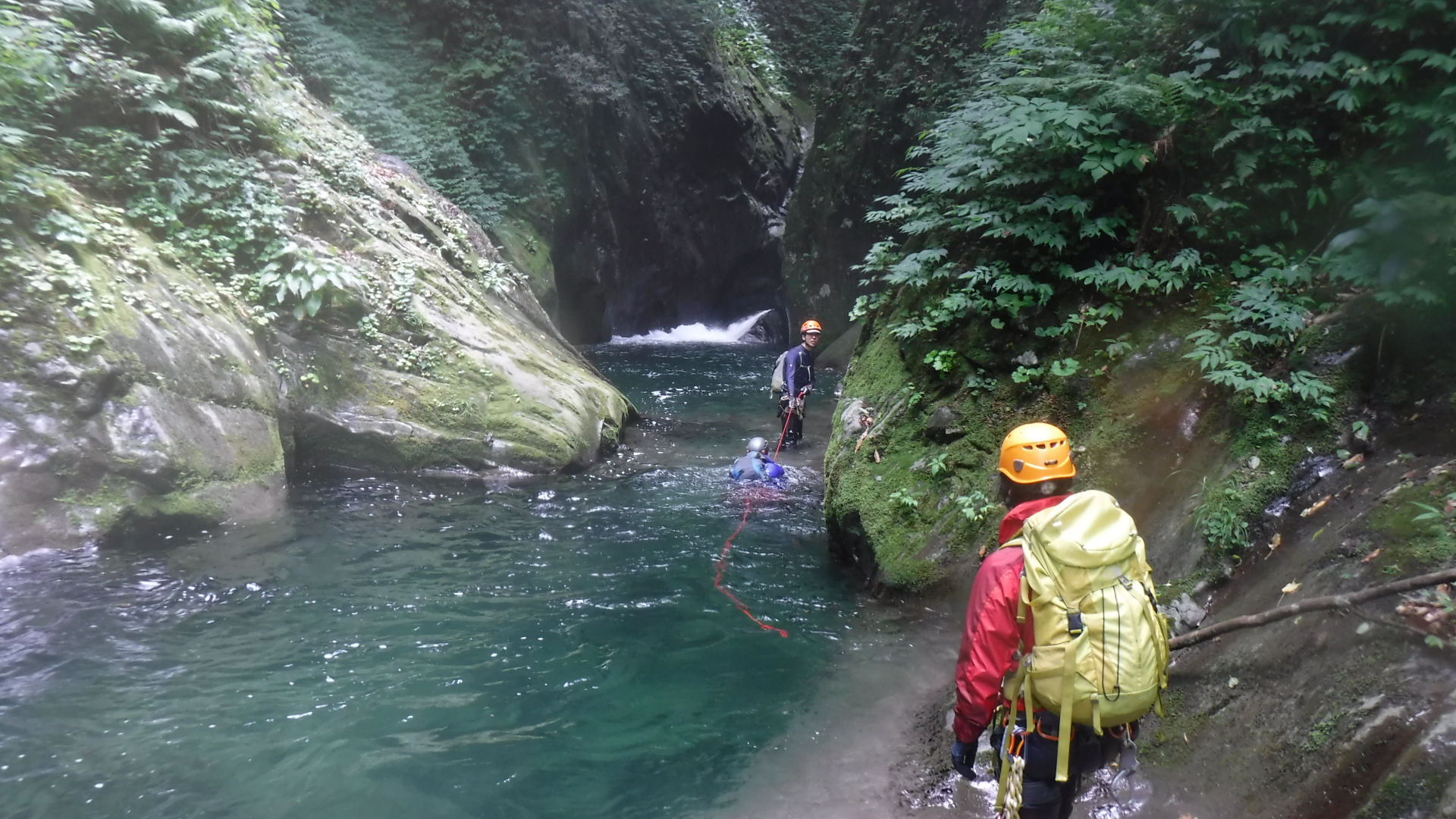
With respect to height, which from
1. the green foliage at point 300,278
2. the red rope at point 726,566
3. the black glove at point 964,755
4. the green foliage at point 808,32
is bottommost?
the red rope at point 726,566

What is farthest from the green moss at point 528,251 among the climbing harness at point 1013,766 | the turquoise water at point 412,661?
the climbing harness at point 1013,766

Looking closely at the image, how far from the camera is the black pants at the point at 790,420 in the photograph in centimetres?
994

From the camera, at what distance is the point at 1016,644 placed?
2461 mm

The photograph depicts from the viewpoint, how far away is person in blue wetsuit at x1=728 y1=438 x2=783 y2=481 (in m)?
8.47

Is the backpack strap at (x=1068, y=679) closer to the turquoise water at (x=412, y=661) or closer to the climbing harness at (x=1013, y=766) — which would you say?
the climbing harness at (x=1013, y=766)

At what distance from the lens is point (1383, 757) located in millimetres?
2486

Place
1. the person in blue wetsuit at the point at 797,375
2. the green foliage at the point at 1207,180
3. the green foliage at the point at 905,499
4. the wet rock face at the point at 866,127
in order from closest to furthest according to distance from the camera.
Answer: the green foliage at the point at 1207,180 → the green foliage at the point at 905,499 → the person in blue wetsuit at the point at 797,375 → the wet rock face at the point at 866,127

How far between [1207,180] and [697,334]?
22159 mm

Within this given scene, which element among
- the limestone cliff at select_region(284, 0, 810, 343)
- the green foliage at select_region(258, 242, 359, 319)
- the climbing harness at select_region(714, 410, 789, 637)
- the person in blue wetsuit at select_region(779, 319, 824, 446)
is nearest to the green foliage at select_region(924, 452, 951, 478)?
the climbing harness at select_region(714, 410, 789, 637)

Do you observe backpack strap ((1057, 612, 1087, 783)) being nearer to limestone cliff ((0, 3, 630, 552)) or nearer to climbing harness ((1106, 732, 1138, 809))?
climbing harness ((1106, 732, 1138, 809))

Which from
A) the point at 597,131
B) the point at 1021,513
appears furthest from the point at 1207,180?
the point at 597,131

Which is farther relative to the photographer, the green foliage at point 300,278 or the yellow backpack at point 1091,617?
the green foliage at point 300,278

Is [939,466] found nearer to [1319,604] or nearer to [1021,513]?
[1319,604]

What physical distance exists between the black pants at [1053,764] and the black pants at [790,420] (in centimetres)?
735
